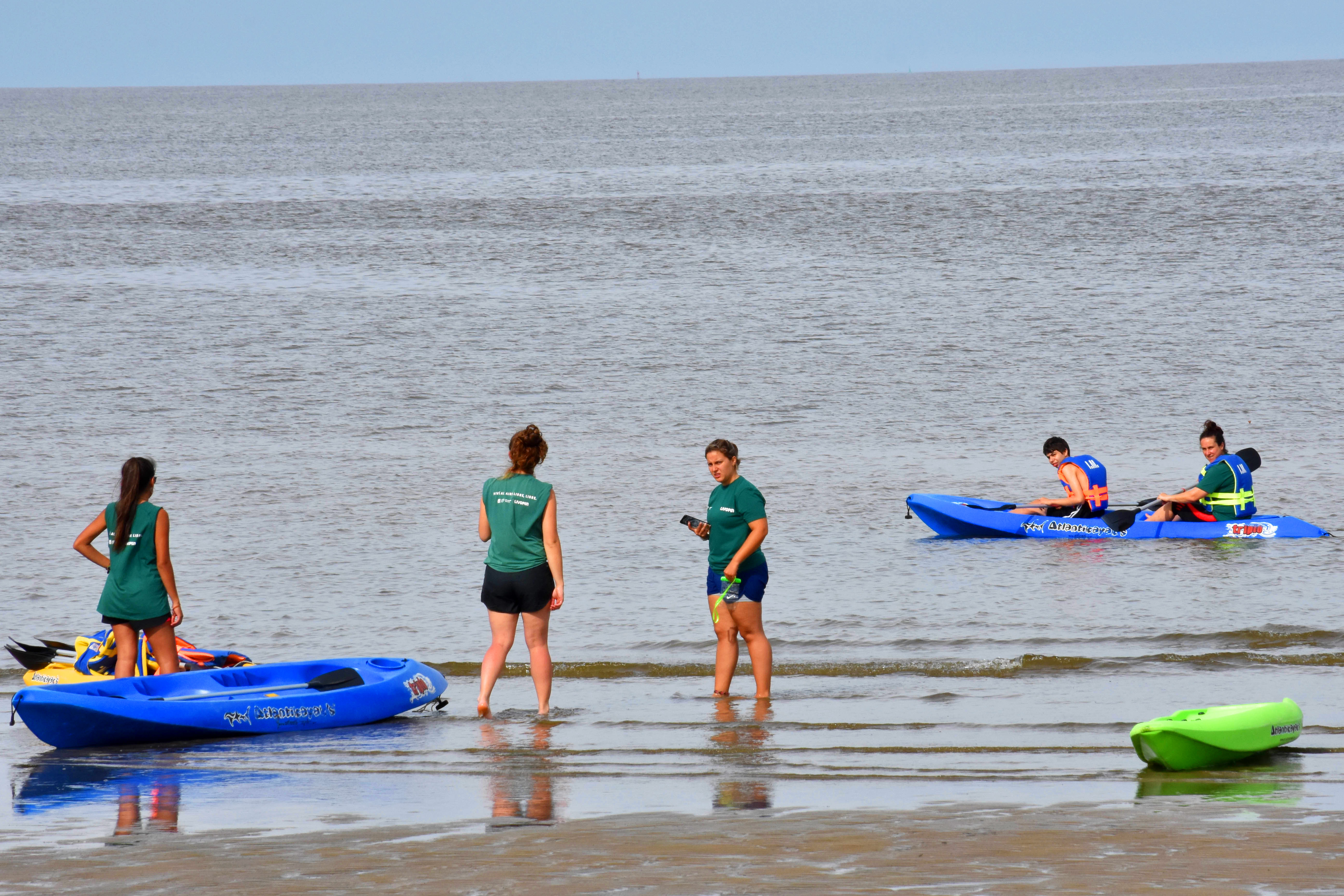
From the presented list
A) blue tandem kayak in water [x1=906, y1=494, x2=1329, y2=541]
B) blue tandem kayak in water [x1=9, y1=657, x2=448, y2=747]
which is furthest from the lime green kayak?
blue tandem kayak in water [x1=906, y1=494, x2=1329, y2=541]

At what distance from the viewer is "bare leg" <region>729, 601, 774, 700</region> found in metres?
8.59

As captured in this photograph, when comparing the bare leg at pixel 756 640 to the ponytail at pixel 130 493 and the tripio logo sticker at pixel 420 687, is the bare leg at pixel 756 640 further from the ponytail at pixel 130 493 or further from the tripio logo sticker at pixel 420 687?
the ponytail at pixel 130 493

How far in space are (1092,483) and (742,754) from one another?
910 cm

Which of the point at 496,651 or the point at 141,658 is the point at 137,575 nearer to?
the point at 141,658

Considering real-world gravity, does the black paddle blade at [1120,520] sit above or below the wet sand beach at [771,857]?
above

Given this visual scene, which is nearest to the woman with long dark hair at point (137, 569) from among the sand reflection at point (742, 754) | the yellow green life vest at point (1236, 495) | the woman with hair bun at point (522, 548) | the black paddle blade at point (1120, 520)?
the woman with hair bun at point (522, 548)

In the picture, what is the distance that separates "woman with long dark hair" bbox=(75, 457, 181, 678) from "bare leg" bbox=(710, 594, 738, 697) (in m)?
2.96

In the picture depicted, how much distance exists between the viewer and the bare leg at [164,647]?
8.38m

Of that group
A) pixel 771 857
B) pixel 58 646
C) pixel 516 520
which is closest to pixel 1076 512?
pixel 516 520

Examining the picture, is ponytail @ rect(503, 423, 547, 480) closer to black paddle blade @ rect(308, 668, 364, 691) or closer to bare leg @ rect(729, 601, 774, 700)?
bare leg @ rect(729, 601, 774, 700)

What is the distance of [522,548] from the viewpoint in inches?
320

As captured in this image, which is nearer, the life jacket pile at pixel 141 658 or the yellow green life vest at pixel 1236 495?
the life jacket pile at pixel 141 658

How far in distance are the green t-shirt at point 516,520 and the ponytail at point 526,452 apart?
0.16 ft

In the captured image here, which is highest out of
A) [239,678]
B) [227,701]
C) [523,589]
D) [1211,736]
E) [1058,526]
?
[1058,526]
